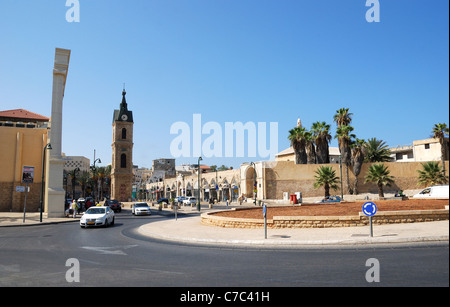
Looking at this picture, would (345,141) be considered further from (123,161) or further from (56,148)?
(123,161)

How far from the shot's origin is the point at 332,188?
58.6 m

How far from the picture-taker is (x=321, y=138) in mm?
63406

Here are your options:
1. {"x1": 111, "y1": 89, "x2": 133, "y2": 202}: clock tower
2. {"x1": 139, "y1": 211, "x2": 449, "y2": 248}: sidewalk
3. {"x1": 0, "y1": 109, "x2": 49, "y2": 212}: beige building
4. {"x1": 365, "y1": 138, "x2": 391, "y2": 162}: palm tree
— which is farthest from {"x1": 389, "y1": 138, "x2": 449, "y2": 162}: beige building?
{"x1": 0, "y1": 109, "x2": 49, "y2": 212}: beige building

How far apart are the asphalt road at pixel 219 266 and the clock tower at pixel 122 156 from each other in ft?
241

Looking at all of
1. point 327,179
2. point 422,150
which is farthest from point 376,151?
point 327,179

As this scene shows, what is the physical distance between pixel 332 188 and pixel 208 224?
4154cm

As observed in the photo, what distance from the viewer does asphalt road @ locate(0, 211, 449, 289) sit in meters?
7.08

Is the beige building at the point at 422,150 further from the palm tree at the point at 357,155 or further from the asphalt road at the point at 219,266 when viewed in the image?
the asphalt road at the point at 219,266

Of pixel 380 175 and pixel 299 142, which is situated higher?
pixel 299 142

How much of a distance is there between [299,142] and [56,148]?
42.6 metres

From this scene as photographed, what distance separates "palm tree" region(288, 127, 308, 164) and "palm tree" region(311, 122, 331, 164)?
2175 millimetres

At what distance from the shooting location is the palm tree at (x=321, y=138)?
6292cm

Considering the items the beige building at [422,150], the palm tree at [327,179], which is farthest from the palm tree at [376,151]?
the palm tree at [327,179]

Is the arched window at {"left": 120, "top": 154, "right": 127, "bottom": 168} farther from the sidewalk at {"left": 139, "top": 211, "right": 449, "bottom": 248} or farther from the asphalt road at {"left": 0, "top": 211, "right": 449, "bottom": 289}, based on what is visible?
the asphalt road at {"left": 0, "top": 211, "right": 449, "bottom": 289}
